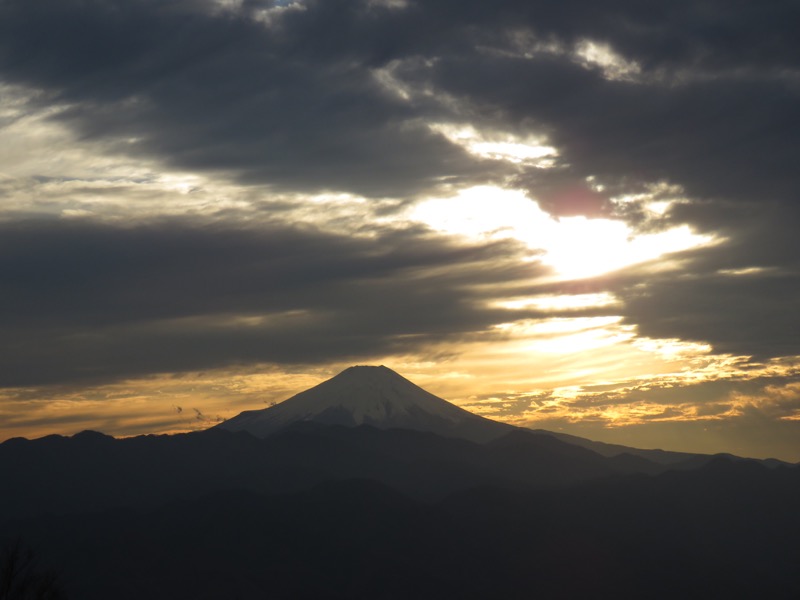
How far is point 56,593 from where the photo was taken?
9406 centimetres

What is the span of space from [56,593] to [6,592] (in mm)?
5138

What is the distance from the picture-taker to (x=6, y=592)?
90125 millimetres
